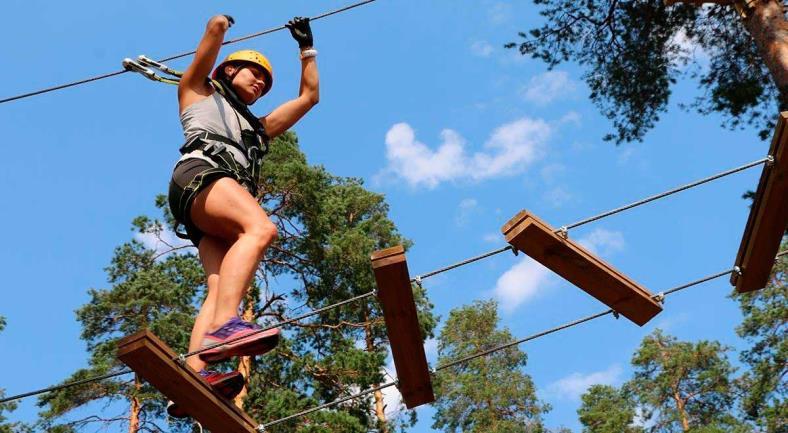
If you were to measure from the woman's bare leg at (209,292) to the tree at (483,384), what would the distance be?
22.3 m

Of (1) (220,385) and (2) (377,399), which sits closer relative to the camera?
(1) (220,385)

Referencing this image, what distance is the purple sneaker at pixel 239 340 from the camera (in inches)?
150

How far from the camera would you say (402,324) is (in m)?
4.09

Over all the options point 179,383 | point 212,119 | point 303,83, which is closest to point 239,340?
point 179,383

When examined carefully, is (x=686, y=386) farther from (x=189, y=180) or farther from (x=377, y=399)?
(x=189, y=180)

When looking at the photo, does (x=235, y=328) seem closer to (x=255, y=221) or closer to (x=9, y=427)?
(x=255, y=221)

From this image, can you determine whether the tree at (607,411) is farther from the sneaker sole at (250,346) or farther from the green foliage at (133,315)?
the sneaker sole at (250,346)

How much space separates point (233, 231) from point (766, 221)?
7.76 ft

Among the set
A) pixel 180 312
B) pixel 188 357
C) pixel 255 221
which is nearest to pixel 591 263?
pixel 255 221

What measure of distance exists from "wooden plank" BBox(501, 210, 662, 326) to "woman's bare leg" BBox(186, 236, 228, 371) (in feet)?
4.25

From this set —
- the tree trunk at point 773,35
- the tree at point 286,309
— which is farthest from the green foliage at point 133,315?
the tree trunk at point 773,35

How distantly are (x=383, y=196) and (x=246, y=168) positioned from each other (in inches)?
686

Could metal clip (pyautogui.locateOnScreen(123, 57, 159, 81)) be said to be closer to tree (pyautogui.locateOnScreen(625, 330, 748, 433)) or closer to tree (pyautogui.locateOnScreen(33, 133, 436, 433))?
tree (pyautogui.locateOnScreen(33, 133, 436, 433))

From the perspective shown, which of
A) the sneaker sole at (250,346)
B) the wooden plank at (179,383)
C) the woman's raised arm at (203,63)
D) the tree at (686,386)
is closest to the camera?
the wooden plank at (179,383)
